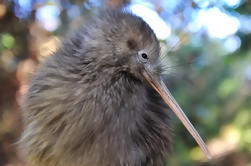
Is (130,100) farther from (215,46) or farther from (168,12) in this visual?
(215,46)

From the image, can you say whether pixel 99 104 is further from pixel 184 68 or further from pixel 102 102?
pixel 184 68

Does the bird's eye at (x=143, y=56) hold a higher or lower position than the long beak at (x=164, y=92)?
higher

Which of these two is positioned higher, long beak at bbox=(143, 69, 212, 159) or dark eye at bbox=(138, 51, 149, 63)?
dark eye at bbox=(138, 51, 149, 63)

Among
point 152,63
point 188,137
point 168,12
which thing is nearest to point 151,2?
point 168,12

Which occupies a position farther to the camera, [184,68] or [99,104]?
[184,68]

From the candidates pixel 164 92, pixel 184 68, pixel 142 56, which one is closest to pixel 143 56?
pixel 142 56
